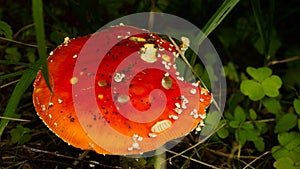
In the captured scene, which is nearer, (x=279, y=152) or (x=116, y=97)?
(x=116, y=97)

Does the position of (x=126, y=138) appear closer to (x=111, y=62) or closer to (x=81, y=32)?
(x=111, y=62)

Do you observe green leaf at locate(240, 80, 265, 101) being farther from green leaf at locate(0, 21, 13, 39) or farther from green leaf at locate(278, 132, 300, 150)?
green leaf at locate(0, 21, 13, 39)

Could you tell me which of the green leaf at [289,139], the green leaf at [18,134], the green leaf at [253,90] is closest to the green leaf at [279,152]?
the green leaf at [289,139]

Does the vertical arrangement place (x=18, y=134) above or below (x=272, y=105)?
below

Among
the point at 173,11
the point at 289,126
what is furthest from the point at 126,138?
the point at 173,11

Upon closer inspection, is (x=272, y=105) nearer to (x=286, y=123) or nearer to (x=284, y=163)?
(x=286, y=123)

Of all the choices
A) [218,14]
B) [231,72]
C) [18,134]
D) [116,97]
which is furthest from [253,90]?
[18,134]

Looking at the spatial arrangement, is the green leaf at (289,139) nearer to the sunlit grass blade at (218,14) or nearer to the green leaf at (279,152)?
the green leaf at (279,152)
